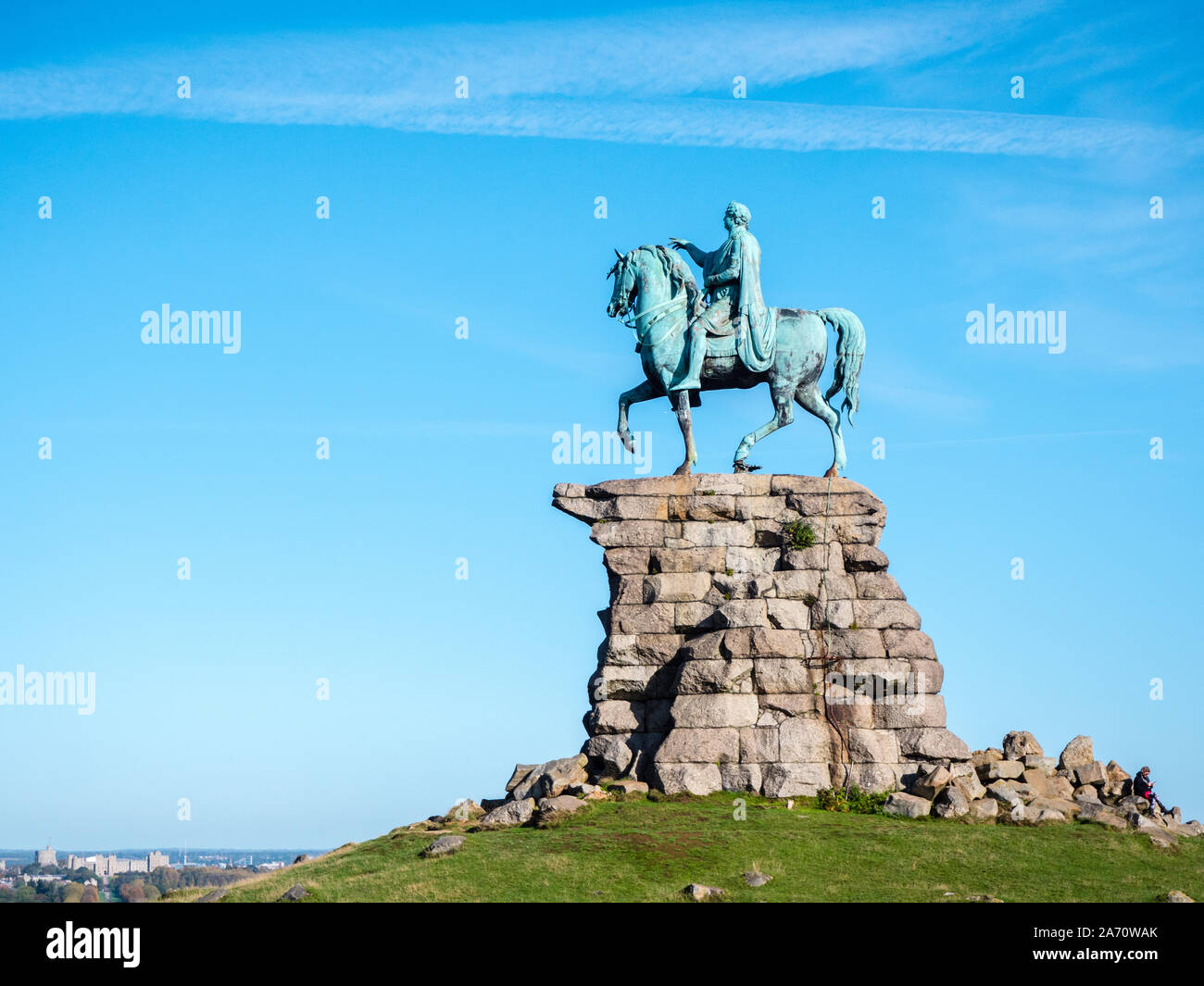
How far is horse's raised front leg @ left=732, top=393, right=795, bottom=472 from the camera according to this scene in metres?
30.6

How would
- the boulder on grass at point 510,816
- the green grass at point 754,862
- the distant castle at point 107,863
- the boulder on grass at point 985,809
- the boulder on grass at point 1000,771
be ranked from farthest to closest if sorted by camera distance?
the distant castle at point 107,863
the boulder on grass at point 1000,771
the boulder on grass at point 510,816
the boulder on grass at point 985,809
the green grass at point 754,862

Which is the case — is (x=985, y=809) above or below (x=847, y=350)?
below

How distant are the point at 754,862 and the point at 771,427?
10.8 meters

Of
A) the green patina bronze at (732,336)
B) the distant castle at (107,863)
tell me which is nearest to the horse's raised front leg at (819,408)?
the green patina bronze at (732,336)

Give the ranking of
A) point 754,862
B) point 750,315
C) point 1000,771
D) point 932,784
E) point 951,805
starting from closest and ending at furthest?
point 754,862
point 951,805
point 932,784
point 1000,771
point 750,315

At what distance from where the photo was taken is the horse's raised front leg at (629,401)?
103 feet

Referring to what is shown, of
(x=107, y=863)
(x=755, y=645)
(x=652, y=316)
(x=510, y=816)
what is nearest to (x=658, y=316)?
(x=652, y=316)

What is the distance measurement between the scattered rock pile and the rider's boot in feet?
30.9

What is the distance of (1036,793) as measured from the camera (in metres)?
27.6

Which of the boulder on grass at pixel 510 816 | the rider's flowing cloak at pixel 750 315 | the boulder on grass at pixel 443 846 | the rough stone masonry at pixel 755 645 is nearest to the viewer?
the boulder on grass at pixel 443 846

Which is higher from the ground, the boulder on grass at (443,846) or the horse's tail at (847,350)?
the horse's tail at (847,350)

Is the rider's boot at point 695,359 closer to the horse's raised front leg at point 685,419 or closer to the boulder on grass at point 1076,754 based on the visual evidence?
the horse's raised front leg at point 685,419

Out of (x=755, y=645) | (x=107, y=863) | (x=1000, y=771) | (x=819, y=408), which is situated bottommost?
(x=107, y=863)

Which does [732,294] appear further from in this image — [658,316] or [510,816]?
[510,816]
